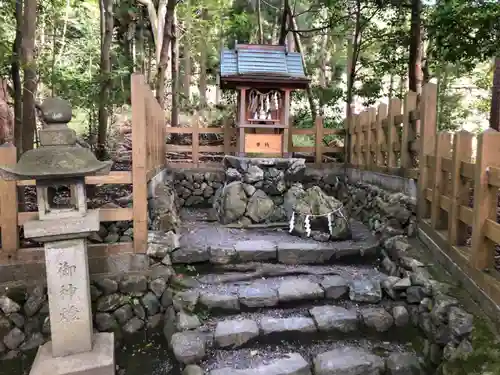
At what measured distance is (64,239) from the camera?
3.44m

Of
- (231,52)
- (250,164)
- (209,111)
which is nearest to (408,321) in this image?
(250,164)

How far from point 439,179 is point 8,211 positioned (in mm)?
5132

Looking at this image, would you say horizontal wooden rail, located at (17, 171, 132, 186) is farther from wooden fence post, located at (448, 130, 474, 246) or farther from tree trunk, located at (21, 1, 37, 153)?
wooden fence post, located at (448, 130, 474, 246)

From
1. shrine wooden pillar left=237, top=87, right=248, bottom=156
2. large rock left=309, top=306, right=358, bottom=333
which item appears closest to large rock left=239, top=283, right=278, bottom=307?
large rock left=309, top=306, right=358, bottom=333

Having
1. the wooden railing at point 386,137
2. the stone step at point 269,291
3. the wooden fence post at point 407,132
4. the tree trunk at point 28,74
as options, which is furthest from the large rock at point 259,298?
the tree trunk at point 28,74

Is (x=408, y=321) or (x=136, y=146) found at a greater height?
(x=136, y=146)

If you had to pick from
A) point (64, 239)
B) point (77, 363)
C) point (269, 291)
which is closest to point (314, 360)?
point (269, 291)

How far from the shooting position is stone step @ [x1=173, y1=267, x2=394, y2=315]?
440 cm

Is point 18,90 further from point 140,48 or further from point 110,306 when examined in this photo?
point 140,48

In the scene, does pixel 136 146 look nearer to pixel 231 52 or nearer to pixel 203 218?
pixel 203 218

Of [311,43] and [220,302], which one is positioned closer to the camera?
[220,302]

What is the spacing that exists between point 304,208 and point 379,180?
5.90ft

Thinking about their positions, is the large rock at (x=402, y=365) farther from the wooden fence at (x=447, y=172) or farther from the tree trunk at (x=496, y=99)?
the tree trunk at (x=496, y=99)

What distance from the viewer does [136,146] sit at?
4488mm
